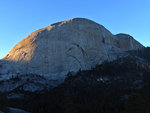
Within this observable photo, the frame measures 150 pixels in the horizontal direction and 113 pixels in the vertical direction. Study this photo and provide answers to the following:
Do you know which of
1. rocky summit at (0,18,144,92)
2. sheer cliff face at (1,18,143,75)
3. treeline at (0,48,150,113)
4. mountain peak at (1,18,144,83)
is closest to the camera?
treeline at (0,48,150,113)

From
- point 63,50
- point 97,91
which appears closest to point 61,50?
point 63,50

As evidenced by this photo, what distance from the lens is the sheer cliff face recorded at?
75.9 meters

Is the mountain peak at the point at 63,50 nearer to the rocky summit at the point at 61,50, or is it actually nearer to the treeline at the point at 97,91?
the rocky summit at the point at 61,50

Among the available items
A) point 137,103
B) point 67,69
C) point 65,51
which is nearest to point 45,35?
point 65,51

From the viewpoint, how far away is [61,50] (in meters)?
80.2

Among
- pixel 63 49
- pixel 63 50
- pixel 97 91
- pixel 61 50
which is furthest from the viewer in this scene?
pixel 63 49

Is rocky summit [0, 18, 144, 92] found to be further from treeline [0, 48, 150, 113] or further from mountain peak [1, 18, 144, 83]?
treeline [0, 48, 150, 113]

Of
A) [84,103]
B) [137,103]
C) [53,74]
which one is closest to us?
[137,103]

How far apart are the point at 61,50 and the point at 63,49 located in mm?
808

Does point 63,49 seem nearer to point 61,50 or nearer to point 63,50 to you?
point 63,50

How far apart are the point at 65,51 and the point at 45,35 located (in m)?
11.8

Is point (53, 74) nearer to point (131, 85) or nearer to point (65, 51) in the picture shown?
point (65, 51)

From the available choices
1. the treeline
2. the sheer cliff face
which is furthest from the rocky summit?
the treeline

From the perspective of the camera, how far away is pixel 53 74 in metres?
72.1
